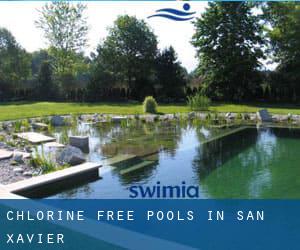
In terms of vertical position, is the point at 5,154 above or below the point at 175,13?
below

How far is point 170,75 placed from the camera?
23078 mm

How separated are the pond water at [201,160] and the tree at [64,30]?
19.1 meters

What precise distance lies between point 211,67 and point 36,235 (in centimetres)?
1866

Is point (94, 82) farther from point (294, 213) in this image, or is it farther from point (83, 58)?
point (294, 213)

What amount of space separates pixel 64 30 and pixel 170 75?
10706 millimetres

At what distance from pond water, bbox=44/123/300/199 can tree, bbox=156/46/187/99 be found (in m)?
11.8

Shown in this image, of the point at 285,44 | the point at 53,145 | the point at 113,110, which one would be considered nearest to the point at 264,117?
the point at 113,110

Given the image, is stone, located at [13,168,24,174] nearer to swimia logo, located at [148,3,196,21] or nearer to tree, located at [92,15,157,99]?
swimia logo, located at [148,3,196,21]

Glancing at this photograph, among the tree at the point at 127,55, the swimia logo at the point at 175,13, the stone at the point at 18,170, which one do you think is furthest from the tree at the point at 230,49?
the stone at the point at 18,170

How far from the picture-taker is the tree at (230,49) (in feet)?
65.8

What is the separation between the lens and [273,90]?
68.9 feet

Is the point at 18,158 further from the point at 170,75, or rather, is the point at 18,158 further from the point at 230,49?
the point at 170,75

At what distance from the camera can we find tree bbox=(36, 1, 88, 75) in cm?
2781

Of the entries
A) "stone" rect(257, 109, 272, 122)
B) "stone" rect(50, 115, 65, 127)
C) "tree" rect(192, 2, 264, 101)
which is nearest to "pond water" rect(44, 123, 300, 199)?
"stone" rect(50, 115, 65, 127)
